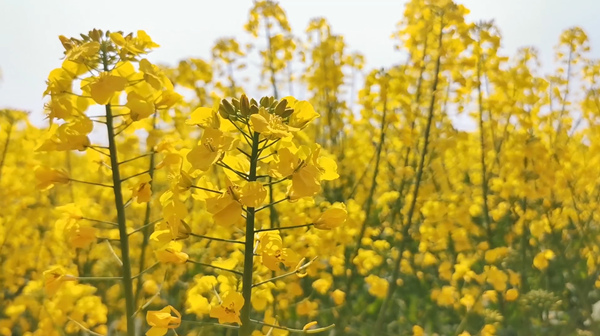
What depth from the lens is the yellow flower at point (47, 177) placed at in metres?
1.68

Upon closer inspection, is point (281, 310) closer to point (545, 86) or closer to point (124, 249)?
point (124, 249)

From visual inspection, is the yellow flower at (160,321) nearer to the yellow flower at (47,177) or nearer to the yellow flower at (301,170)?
the yellow flower at (301,170)

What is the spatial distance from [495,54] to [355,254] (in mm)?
1708

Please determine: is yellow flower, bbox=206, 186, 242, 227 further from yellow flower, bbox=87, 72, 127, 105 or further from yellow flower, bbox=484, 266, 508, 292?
yellow flower, bbox=484, 266, 508, 292

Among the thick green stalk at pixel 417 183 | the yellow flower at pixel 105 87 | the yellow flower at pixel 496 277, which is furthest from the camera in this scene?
the yellow flower at pixel 496 277

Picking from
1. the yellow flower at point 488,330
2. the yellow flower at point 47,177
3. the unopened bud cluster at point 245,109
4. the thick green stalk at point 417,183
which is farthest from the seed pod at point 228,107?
the yellow flower at point 488,330

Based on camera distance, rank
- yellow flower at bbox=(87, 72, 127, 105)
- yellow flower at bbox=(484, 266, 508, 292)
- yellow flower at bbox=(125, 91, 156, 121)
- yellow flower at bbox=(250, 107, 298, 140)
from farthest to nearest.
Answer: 1. yellow flower at bbox=(484, 266, 508, 292)
2. yellow flower at bbox=(125, 91, 156, 121)
3. yellow flower at bbox=(87, 72, 127, 105)
4. yellow flower at bbox=(250, 107, 298, 140)

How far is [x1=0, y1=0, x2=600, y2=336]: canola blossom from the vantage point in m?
1.39

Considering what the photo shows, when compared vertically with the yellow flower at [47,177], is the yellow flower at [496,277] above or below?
below

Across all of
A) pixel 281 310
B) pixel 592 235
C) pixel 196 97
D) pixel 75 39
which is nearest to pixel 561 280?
pixel 592 235

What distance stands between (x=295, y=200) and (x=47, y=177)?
80cm

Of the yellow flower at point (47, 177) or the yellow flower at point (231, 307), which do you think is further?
the yellow flower at point (47, 177)

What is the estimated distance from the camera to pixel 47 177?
5.54 ft

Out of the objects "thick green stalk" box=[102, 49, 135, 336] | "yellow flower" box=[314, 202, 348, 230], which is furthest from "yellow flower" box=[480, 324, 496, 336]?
"thick green stalk" box=[102, 49, 135, 336]
